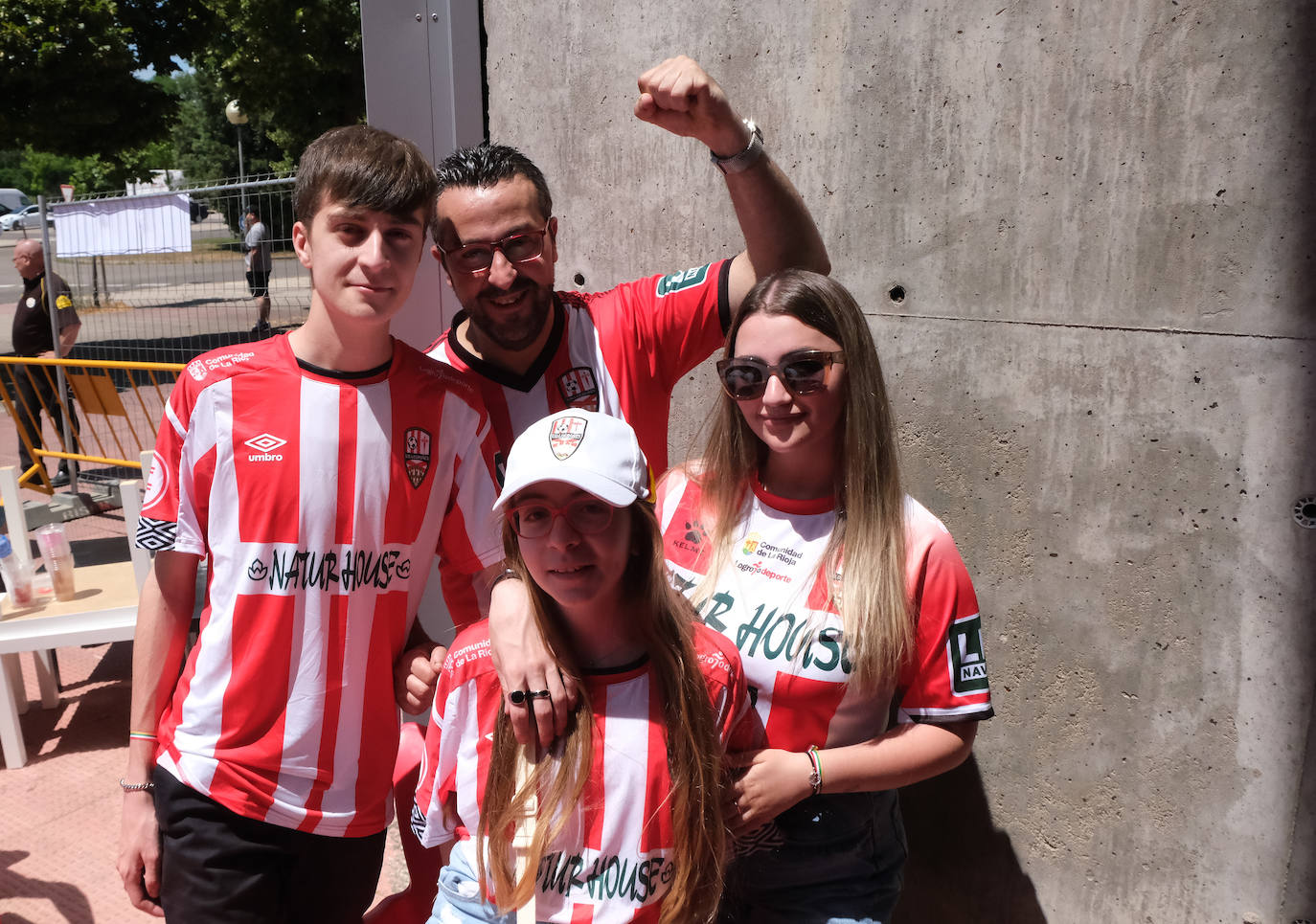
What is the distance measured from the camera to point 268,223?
20.9 feet

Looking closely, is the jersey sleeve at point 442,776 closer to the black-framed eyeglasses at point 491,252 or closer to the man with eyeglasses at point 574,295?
the man with eyeglasses at point 574,295

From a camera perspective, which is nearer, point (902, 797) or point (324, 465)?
point (324, 465)

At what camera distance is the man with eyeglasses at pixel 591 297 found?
2250 mm

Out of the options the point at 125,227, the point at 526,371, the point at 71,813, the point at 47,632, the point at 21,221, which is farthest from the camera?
the point at 21,221

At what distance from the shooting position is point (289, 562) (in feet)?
6.45

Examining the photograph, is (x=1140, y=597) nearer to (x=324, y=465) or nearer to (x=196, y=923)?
(x=324, y=465)

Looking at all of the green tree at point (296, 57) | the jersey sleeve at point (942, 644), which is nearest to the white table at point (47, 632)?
the jersey sleeve at point (942, 644)

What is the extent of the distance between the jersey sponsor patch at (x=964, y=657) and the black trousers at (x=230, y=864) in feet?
4.47

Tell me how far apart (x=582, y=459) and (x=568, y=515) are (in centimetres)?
11

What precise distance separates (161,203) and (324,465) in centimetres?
706

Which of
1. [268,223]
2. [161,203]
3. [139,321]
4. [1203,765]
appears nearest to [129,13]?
[139,321]

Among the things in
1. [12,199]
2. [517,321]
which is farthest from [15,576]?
[12,199]

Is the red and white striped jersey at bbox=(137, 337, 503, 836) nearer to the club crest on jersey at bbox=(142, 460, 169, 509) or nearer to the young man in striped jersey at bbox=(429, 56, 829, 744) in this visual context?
the club crest on jersey at bbox=(142, 460, 169, 509)

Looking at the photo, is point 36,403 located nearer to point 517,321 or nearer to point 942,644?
point 517,321
